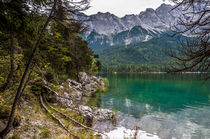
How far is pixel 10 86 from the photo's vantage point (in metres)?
6.50

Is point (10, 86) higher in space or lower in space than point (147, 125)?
higher

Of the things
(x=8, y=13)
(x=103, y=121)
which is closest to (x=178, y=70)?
(x=8, y=13)

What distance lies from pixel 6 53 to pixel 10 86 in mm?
1824

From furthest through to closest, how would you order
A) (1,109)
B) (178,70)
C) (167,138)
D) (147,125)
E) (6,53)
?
(147,125) → (167,138) → (6,53) → (1,109) → (178,70)

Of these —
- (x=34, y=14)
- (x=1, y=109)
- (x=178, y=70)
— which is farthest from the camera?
(x=1, y=109)

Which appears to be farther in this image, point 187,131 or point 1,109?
point 187,131

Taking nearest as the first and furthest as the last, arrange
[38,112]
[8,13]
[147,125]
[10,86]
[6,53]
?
[8,13], [10,86], [6,53], [38,112], [147,125]

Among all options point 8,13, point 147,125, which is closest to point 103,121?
point 147,125

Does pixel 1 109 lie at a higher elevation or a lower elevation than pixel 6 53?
lower

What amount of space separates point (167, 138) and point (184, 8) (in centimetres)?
1106

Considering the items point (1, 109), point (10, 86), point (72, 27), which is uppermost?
point (72, 27)

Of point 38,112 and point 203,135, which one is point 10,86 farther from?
point 203,135

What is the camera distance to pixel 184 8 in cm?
542

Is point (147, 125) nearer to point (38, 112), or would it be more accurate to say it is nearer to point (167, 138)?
point (167, 138)
